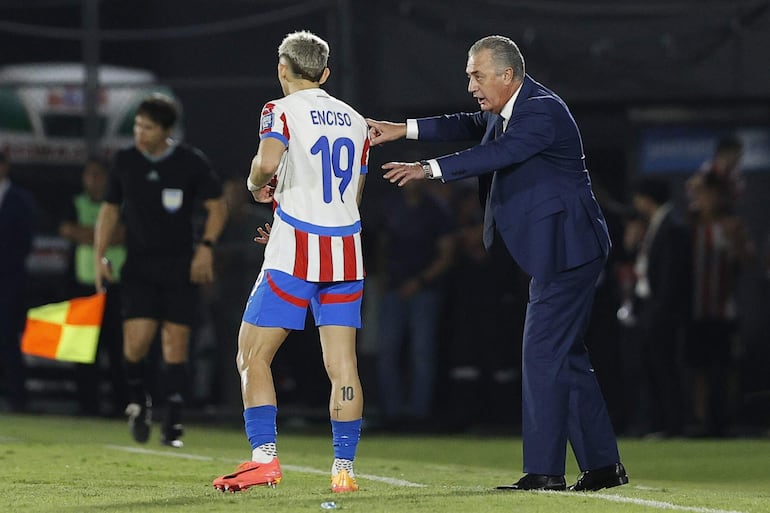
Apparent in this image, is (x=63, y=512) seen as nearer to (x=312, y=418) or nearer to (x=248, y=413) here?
(x=248, y=413)

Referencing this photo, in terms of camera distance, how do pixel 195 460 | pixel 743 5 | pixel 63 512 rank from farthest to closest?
pixel 743 5 < pixel 195 460 < pixel 63 512

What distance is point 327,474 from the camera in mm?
8875

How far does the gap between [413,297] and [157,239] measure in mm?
3356

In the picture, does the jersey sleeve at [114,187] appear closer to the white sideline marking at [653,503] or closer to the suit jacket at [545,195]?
the suit jacket at [545,195]

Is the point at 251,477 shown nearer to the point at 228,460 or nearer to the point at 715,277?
the point at 228,460

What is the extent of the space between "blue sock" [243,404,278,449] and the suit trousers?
3.52ft

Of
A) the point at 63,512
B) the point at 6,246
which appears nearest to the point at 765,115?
the point at 6,246

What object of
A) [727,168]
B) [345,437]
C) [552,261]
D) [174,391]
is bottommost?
[345,437]

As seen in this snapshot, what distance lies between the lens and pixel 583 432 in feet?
24.8

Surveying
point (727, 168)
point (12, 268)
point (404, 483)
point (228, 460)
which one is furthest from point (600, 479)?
point (12, 268)

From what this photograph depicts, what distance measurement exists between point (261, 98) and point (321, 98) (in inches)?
280

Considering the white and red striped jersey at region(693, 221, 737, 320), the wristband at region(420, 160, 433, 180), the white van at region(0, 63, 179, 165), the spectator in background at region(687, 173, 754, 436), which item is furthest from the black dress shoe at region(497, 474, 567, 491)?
the white van at region(0, 63, 179, 165)

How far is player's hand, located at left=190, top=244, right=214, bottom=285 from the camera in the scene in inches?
431

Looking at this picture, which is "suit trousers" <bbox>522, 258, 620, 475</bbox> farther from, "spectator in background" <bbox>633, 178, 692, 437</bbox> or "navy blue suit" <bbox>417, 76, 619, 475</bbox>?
"spectator in background" <bbox>633, 178, 692, 437</bbox>
